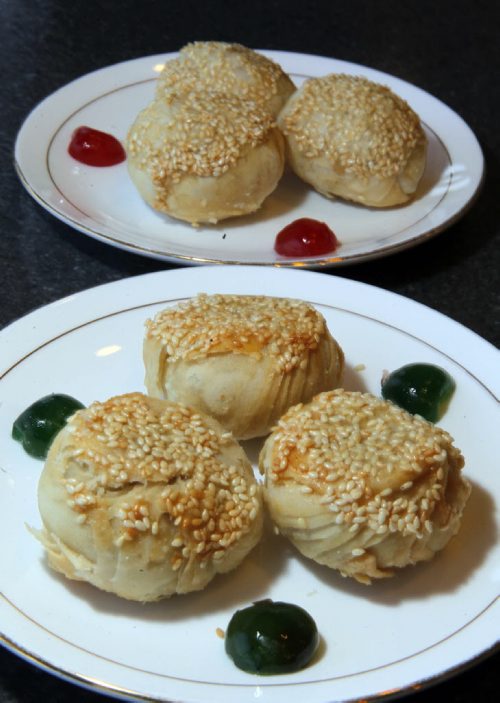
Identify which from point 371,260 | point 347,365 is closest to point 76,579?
point 347,365

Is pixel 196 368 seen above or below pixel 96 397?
above

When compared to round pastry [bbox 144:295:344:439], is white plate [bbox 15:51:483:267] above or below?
below

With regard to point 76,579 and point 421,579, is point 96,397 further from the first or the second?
point 421,579

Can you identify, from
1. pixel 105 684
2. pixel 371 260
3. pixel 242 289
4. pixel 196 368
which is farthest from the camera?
pixel 371 260

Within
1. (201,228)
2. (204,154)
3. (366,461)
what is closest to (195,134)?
(204,154)

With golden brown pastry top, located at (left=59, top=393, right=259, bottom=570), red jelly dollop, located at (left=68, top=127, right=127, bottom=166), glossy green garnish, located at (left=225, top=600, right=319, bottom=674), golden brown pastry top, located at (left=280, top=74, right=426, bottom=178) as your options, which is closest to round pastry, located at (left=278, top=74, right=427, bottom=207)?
golden brown pastry top, located at (left=280, top=74, right=426, bottom=178)

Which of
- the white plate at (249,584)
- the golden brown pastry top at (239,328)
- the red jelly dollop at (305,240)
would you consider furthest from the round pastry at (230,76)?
the golden brown pastry top at (239,328)

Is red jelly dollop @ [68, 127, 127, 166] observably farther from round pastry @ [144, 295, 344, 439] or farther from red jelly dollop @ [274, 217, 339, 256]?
round pastry @ [144, 295, 344, 439]
